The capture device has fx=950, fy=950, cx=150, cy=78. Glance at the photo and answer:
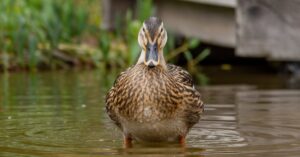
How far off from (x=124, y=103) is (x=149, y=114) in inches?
8.2

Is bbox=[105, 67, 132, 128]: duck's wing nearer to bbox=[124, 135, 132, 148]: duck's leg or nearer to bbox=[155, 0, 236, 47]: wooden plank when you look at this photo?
bbox=[124, 135, 132, 148]: duck's leg

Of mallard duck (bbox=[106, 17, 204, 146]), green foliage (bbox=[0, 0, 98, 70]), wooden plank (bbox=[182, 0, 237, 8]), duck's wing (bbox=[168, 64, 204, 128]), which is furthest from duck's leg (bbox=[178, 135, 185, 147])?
green foliage (bbox=[0, 0, 98, 70])

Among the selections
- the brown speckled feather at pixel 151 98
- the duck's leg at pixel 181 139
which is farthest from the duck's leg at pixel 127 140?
the duck's leg at pixel 181 139

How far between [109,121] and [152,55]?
5.45 feet

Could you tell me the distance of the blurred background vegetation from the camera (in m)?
12.5

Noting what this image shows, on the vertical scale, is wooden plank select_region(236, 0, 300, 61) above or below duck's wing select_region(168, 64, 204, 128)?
above

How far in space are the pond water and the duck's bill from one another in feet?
1.86

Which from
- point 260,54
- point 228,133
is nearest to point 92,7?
point 260,54

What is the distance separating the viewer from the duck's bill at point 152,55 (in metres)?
6.19

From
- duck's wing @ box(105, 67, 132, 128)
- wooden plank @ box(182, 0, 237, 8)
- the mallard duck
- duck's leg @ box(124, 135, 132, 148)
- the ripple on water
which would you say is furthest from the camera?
wooden plank @ box(182, 0, 237, 8)

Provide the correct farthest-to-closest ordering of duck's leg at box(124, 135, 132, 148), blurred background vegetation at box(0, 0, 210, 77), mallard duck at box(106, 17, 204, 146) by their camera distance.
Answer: blurred background vegetation at box(0, 0, 210, 77) < duck's leg at box(124, 135, 132, 148) < mallard duck at box(106, 17, 204, 146)

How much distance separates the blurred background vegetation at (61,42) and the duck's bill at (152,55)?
5993mm

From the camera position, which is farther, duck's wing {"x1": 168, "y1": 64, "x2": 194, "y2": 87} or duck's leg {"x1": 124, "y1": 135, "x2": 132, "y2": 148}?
duck's wing {"x1": 168, "y1": 64, "x2": 194, "y2": 87}

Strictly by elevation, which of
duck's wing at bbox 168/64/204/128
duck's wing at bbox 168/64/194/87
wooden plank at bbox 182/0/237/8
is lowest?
duck's wing at bbox 168/64/204/128
